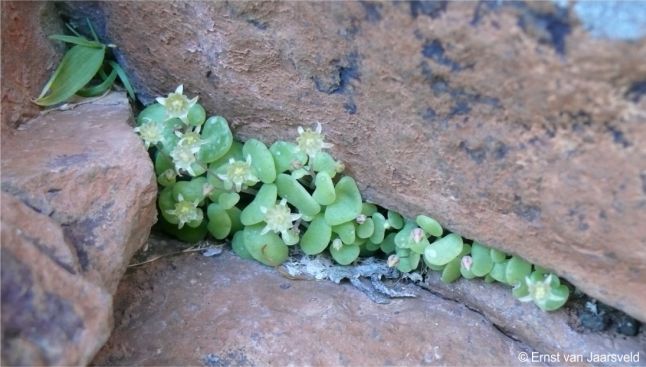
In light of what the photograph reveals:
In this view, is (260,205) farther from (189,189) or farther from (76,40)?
(76,40)

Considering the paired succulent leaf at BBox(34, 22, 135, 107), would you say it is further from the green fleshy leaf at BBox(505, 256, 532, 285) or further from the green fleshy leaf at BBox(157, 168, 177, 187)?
the green fleshy leaf at BBox(505, 256, 532, 285)

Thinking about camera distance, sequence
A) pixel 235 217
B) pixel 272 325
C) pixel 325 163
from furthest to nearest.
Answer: pixel 235 217 < pixel 325 163 < pixel 272 325

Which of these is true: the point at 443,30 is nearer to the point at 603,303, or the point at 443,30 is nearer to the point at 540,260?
the point at 540,260

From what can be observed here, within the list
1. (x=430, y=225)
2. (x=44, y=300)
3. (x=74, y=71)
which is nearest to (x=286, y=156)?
(x=430, y=225)

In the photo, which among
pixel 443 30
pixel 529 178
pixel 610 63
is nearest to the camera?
pixel 610 63

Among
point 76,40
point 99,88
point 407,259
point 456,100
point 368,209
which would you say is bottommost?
point 407,259

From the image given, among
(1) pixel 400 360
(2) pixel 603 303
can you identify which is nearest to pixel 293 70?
(1) pixel 400 360

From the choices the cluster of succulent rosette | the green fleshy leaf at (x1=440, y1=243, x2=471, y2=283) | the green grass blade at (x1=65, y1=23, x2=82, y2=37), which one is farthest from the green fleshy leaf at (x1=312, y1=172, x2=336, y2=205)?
the green grass blade at (x1=65, y1=23, x2=82, y2=37)
